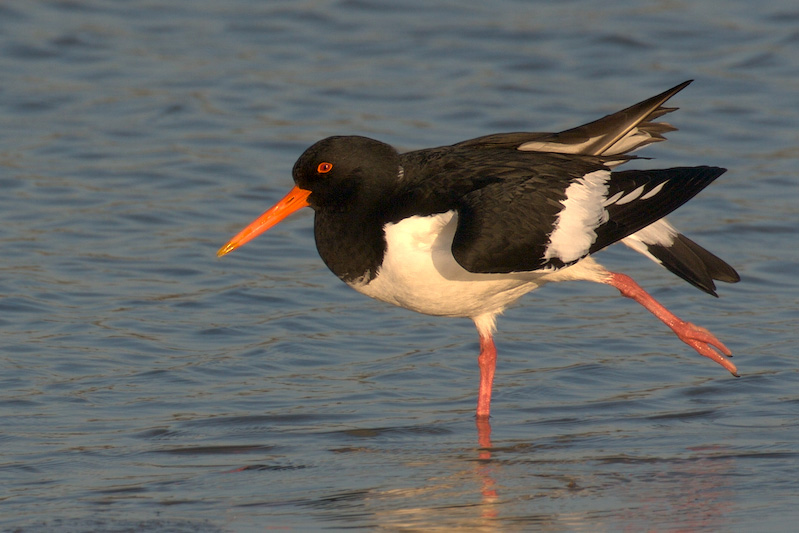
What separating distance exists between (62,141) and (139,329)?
4.33 meters

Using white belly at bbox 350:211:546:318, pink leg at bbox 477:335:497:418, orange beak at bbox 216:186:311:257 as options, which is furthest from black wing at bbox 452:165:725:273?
orange beak at bbox 216:186:311:257

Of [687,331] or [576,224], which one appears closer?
[576,224]

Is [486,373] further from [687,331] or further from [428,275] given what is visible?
[687,331]

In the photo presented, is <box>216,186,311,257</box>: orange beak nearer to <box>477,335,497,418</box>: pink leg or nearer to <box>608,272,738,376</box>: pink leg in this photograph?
<box>477,335,497,418</box>: pink leg

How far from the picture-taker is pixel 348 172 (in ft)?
21.4

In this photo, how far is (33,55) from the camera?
13930 millimetres

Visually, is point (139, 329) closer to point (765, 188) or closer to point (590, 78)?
point (765, 188)

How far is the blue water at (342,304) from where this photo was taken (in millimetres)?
5512

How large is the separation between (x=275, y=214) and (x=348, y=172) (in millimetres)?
565

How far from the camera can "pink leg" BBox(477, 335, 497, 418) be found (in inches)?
265

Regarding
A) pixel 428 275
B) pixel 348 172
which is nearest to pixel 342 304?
pixel 348 172

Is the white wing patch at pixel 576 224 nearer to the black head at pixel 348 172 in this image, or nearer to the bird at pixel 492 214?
the bird at pixel 492 214

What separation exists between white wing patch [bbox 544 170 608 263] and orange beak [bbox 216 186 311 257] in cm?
133

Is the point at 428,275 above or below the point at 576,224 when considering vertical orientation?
below
